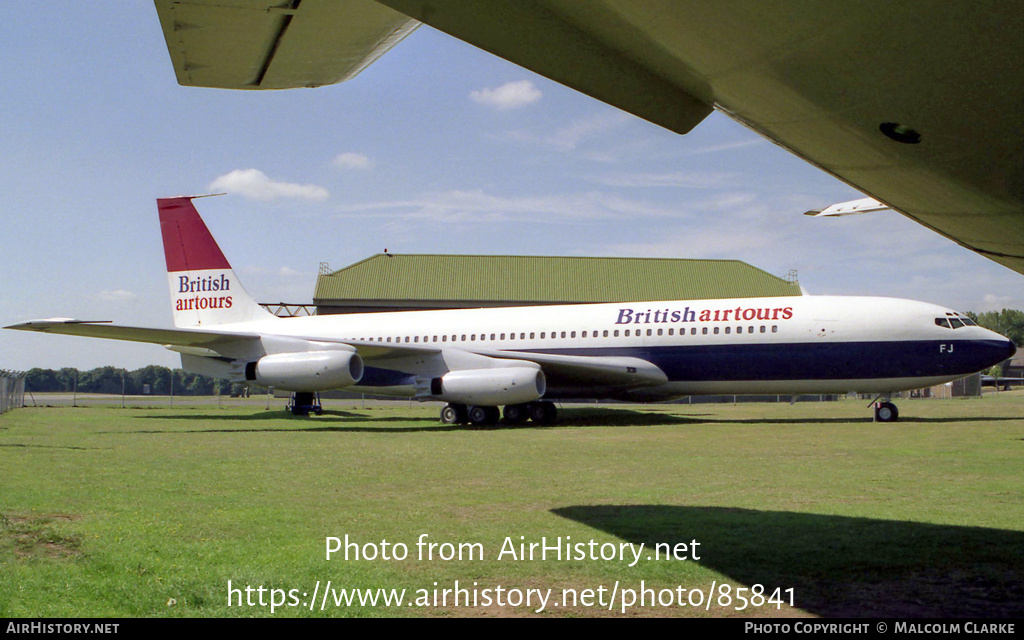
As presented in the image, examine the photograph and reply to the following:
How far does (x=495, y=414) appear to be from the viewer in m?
21.8

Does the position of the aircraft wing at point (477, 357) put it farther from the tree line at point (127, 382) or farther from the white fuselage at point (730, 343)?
the tree line at point (127, 382)

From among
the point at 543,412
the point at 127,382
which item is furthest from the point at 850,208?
the point at 127,382

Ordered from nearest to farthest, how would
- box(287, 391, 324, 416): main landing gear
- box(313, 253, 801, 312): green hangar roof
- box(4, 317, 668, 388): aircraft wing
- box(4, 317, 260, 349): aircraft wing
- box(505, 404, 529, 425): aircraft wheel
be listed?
box(4, 317, 260, 349): aircraft wing, box(4, 317, 668, 388): aircraft wing, box(505, 404, 529, 425): aircraft wheel, box(287, 391, 324, 416): main landing gear, box(313, 253, 801, 312): green hangar roof

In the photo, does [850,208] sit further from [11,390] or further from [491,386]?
[11,390]

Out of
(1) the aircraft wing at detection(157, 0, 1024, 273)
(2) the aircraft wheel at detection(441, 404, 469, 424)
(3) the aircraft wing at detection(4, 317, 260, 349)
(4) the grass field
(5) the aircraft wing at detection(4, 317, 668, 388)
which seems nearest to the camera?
(1) the aircraft wing at detection(157, 0, 1024, 273)

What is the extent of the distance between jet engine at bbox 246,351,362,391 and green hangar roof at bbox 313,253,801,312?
25567 mm

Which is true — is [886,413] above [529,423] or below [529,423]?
above

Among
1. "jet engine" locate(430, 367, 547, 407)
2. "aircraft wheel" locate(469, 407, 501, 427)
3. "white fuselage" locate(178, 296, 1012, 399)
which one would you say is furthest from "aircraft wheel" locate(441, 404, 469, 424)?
"white fuselage" locate(178, 296, 1012, 399)

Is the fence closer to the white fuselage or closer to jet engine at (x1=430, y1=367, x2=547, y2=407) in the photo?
the white fuselage

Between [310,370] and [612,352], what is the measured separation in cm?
811

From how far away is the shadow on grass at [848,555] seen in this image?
4.61 meters

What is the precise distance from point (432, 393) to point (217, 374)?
6.90 metres

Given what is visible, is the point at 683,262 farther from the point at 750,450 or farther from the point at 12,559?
the point at 12,559

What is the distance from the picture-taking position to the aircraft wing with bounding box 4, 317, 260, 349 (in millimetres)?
18000
